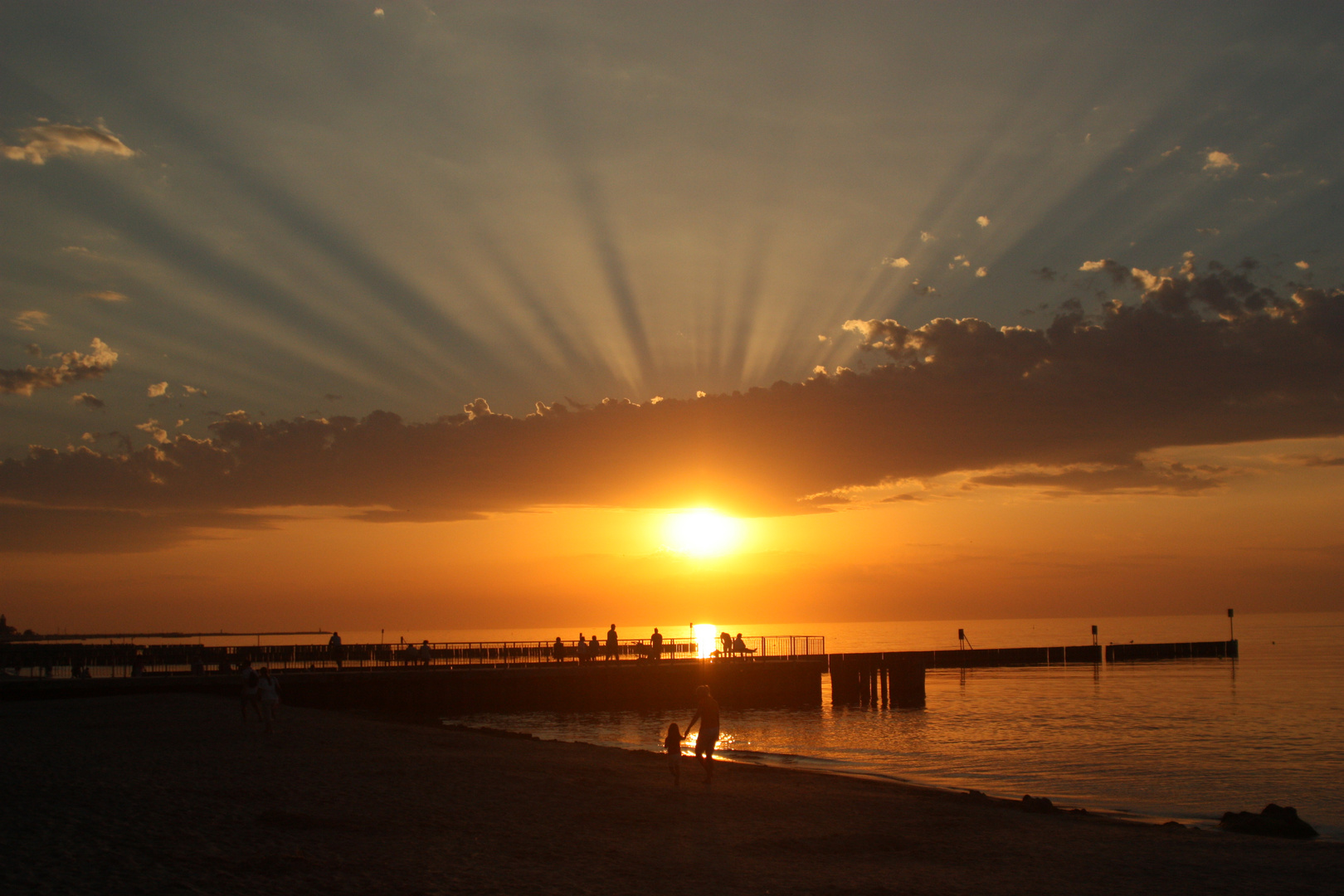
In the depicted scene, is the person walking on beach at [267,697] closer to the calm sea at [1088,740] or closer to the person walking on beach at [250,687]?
the person walking on beach at [250,687]

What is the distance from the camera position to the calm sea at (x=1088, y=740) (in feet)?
90.2

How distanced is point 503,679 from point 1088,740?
2810 cm

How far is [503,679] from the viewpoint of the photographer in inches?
1967

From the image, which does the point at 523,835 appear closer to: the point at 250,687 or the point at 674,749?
the point at 674,749

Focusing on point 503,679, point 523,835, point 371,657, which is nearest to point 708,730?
point 523,835

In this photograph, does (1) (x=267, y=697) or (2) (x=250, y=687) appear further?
(2) (x=250, y=687)

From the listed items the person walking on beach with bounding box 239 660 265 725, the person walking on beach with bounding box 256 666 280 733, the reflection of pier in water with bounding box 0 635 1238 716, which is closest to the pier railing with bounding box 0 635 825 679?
the reflection of pier in water with bounding box 0 635 1238 716

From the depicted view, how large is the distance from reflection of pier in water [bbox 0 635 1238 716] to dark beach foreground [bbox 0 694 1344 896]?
20990mm

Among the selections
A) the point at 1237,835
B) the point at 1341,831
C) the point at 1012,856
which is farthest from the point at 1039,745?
the point at 1012,856

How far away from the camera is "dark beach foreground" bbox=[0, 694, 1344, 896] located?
1210cm

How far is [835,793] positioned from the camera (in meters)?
22.1

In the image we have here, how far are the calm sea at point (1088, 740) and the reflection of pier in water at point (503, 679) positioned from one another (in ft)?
6.48

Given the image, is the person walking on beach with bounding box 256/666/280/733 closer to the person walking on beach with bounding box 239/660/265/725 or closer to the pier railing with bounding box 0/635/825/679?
the person walking on beach with bounding box 239/660/265/725

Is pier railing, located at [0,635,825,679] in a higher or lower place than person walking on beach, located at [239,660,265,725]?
lower
